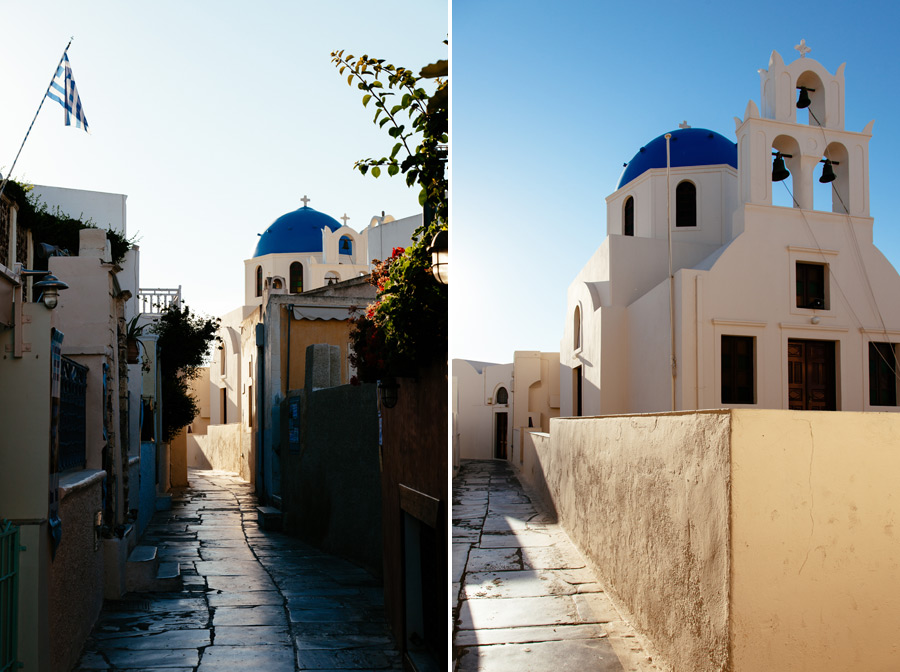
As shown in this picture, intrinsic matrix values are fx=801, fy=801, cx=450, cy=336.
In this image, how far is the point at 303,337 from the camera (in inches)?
538

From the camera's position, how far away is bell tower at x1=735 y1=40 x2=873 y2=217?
14359 millimetres

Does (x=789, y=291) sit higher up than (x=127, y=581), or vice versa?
(x=789, y=291)

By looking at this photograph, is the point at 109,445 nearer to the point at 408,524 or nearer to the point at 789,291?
the point at 408,524

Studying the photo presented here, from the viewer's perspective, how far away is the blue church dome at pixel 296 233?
27.3 meters

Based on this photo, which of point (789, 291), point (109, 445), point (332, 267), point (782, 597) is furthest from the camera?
point (332, 267)

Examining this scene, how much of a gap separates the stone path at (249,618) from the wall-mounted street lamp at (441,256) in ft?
8.93

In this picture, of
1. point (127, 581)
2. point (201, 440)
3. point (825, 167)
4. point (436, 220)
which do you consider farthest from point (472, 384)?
point (436, 220)

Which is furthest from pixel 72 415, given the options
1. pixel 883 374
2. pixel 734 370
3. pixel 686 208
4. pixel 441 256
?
pixel 686 208

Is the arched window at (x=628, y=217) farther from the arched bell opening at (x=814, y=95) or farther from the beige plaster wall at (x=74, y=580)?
the beige plaster wall at (x=74, y=580)

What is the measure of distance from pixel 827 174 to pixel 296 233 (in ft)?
58.8

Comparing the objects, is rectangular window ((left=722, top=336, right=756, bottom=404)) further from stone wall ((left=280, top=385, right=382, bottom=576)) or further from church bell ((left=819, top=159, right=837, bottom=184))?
stone wall ((left=280, top=385, right=382, bottom=576))

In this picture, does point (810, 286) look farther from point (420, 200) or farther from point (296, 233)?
point (296, 233)

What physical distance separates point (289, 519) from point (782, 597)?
813cm

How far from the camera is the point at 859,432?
12.3ft
